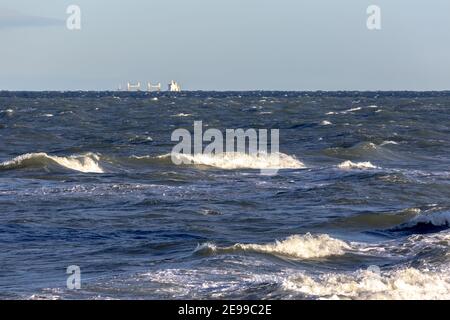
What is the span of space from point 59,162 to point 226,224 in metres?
13.9

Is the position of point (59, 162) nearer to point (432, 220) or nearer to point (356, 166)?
point (356, 166)

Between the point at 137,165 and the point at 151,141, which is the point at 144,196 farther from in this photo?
the point at 151,141

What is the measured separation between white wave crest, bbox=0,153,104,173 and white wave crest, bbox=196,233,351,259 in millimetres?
15685

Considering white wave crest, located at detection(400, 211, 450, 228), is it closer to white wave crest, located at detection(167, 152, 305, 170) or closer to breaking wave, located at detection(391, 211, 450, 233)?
breaking wave, located at detection(391, 211, 450, 233)

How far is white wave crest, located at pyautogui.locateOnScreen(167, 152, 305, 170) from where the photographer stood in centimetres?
A: 3438

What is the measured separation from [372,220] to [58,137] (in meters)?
28.5

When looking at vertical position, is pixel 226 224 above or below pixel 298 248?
below

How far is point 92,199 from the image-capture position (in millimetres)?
24141

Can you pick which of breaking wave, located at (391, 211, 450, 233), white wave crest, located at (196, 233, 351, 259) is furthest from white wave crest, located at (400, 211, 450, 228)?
white wave crest, located at (196, 233, 351, 259)

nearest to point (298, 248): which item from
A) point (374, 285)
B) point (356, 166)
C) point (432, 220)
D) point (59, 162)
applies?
point (374, 285)

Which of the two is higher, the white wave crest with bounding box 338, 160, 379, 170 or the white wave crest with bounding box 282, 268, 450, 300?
the white wave crest with bounding box 282, 268, 450, 300

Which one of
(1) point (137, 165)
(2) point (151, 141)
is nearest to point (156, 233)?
(1) point (137, 165)

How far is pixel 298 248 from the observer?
17.2 metres

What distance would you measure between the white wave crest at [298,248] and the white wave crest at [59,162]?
15685 millimetres
